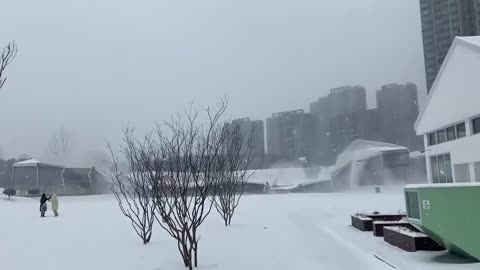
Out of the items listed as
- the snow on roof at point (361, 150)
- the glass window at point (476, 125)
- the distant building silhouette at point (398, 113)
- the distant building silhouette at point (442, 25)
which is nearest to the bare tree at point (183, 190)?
the glass window at point (476, 125)

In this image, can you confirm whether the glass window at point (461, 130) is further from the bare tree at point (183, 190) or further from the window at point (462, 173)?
the bare tree at point (183, 190)

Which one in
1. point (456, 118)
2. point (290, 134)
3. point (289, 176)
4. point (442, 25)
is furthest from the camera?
point (290, 134)

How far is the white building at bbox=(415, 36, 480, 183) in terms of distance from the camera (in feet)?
71.1

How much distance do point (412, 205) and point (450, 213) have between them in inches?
63.7

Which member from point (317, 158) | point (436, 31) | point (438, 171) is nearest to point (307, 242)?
point (438, 171)

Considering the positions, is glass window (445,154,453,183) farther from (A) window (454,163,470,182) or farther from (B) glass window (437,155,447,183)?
(A) window (454,163,470,182)

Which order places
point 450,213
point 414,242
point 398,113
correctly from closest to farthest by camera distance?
point 450,213, point 414,242, point 398,113

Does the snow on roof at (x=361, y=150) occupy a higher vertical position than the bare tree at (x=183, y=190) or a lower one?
higher

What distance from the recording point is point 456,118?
23.7m

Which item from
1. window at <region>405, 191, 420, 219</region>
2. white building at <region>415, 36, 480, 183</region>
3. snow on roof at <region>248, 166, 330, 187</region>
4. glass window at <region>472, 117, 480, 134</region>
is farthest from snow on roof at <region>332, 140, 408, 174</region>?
window at <region>405, 191, 420, 219</region>

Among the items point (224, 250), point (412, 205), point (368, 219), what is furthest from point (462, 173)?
point (224, 250)

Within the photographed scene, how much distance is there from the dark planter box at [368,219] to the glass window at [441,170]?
1205cm

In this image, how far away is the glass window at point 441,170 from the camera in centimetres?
2669

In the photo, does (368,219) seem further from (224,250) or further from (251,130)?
(251,130)
